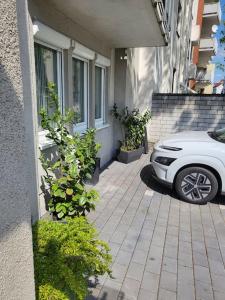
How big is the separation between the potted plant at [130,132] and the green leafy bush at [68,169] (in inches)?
122

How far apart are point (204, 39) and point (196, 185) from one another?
717 inches

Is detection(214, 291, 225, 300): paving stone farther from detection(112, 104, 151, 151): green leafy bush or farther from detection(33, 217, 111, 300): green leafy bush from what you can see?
detection(112, 104, 151, 151): green leafy bush

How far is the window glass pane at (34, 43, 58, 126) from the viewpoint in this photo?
327 centimetres

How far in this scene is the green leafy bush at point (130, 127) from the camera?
20.9ft

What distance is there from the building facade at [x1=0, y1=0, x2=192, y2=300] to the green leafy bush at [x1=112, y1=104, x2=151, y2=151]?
0.25 m

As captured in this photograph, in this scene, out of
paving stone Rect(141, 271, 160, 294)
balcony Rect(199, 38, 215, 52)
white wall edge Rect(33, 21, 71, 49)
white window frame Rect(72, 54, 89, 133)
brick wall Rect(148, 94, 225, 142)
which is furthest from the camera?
balcony Rect(199, 38, 215, 52)

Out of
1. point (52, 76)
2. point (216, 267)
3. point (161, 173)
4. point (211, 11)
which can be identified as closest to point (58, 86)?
point (52, 76)

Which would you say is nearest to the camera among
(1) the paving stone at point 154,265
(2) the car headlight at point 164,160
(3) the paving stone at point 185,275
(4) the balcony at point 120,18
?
(3) the paving stone at point 185,275

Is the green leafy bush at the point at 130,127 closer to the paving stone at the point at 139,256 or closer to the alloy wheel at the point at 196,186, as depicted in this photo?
the alloy wheel at the point at 196,186

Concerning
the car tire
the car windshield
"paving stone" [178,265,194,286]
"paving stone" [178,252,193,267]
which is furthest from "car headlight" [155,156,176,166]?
"paving stone" [178,265,194,286]

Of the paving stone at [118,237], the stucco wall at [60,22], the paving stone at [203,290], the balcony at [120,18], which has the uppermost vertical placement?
the balcony at [120,18]

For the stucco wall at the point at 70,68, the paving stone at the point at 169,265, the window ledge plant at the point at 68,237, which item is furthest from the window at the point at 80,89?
the paving stone at the point at 169,265

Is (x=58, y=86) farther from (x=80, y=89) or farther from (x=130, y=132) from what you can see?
(x=130, y=132)

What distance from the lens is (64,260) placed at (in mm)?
1666
